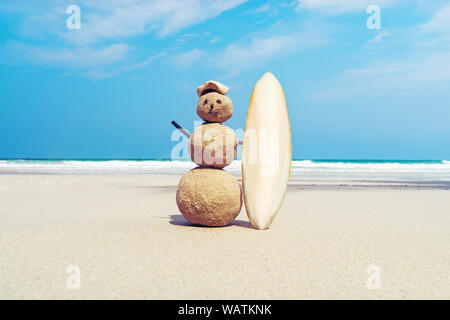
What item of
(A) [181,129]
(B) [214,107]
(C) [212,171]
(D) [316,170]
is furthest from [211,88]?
(D) [316,170]

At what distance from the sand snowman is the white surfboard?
0.79 ft

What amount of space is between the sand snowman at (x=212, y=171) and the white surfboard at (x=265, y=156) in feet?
0.79

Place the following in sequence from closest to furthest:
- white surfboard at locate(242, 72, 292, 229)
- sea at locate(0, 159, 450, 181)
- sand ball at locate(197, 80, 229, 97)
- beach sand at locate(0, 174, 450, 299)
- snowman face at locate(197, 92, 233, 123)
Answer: beach sand at locate(0, 174, 450, 299)
white surfboard at locate(242, 72, 292, 229)
snowman face at locate(197, 92, 233, 123)
sand ball at locate(197, 80, 229, 97)
sea at locate(0, 159, 450, 181)

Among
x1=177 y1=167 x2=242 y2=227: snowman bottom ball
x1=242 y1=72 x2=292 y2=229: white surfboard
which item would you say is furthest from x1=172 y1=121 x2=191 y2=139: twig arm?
x1=242 y1=72 x2=292 y2=229: white surfboard

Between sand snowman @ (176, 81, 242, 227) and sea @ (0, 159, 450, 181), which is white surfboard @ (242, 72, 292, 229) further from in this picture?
sea @ (0, 159, 450, 181)

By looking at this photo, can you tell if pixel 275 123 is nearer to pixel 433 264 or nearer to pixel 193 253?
pixel 193 253

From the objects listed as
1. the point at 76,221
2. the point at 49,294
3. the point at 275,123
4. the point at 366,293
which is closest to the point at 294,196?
the point at 275,123

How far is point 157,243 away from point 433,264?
3047 mm

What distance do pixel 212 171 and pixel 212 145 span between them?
371 mm

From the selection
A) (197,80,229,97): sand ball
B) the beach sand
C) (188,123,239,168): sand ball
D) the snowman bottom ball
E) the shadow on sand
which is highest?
(197,80,229,97): sand ball

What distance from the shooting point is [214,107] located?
17.8 feet

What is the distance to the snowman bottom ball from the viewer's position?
512cm

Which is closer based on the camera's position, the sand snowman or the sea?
the sand snowman
